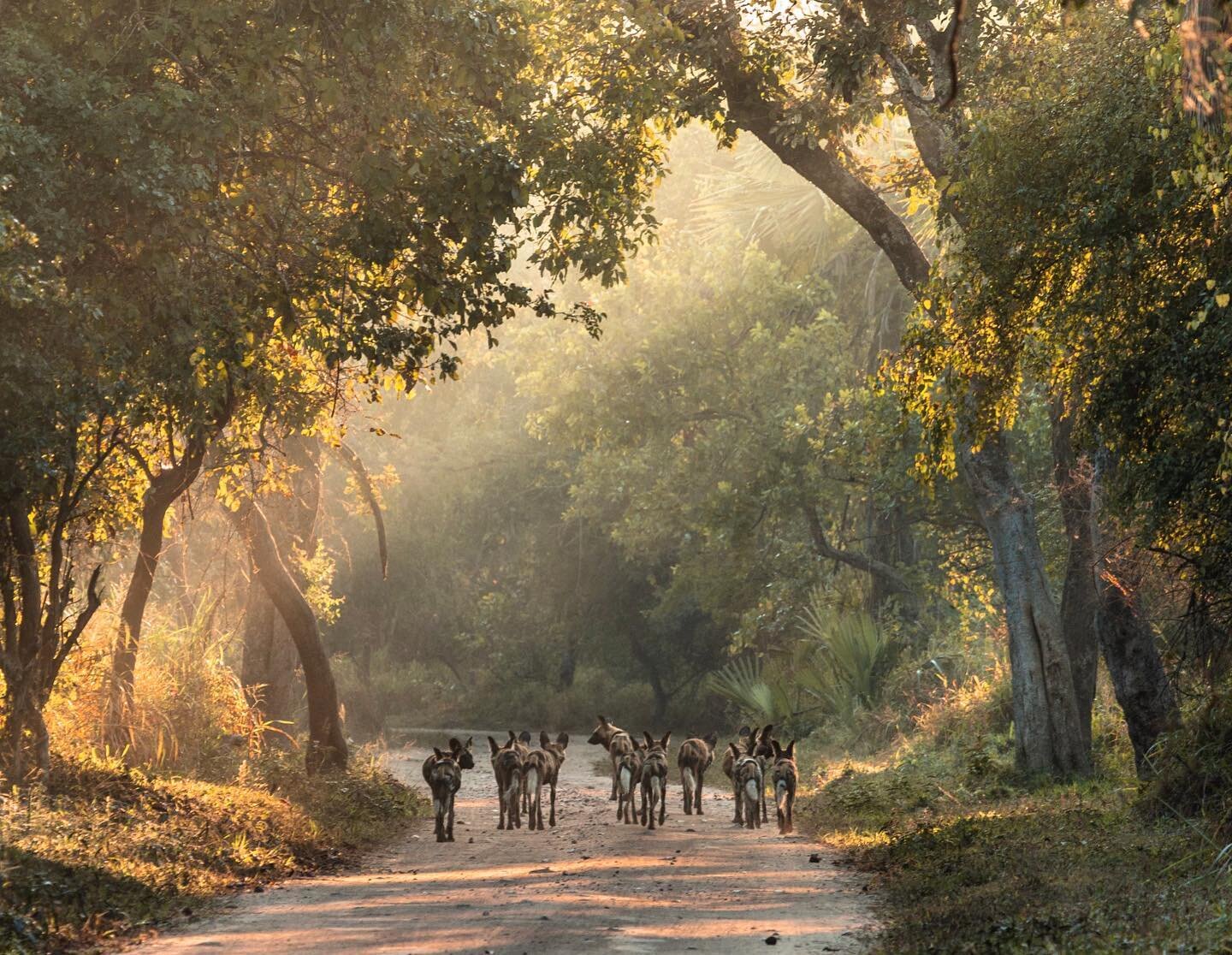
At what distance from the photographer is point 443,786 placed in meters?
15.8

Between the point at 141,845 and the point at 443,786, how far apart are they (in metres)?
4.81

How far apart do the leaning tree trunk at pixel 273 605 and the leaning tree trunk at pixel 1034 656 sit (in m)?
9.57

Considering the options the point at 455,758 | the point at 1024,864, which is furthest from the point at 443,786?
the point at 1024,864

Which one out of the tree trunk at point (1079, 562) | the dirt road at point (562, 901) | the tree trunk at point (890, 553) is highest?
the tree trunk at point (890, 553)

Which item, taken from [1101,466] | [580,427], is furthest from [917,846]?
[580,427]

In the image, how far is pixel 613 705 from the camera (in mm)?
44531

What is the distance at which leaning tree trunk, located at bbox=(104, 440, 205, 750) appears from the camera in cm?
1527

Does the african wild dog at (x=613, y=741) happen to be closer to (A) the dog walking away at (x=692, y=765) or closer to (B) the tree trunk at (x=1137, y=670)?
(A) the dog walking away at (x=692, y=765)

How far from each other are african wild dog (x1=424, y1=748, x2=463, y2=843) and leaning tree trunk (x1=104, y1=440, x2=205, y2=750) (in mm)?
3008

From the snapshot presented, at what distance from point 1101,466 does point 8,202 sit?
10352 mm

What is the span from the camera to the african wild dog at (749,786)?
56.4 feet

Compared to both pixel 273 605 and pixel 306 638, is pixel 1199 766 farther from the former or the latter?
pixel 273 605

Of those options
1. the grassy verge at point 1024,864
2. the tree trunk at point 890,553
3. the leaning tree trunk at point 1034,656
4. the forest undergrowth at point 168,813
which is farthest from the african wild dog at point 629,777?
the tree trunk at point 890,553

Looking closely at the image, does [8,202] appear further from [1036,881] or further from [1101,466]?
[1101,466]
